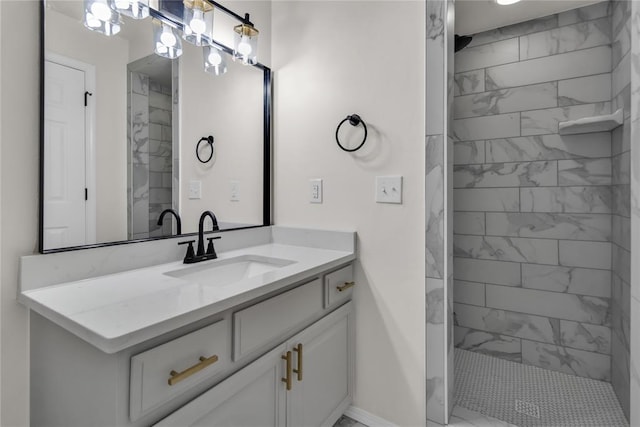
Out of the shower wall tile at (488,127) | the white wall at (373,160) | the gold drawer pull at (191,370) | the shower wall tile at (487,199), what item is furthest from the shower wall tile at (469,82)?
the gold drawer pull at (191,370)

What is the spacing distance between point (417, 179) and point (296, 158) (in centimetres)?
67

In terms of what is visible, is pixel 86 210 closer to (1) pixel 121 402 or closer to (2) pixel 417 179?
(1) pixel 121 402

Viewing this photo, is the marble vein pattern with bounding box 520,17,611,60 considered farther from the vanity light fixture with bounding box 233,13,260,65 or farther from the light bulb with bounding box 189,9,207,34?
the light bulb with bounding box 189,9,207,34

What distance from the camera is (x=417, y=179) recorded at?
1.37 m

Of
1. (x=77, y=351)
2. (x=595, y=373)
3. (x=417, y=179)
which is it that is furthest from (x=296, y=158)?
(x=595, y=373)

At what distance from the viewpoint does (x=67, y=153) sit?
104 centimetres

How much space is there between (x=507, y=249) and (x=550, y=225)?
11.3 inches

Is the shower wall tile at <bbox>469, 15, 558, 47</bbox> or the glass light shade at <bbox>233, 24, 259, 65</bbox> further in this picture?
the shower wall tile at <bbox>469, 15, 558, 47</bbox>

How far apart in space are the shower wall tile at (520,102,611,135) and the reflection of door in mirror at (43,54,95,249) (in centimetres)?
233

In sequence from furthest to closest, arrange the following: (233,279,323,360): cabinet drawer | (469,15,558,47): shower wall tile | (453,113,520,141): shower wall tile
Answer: (453,113,520,141): shower wall tile < (469,15,558,47): shower wall tile < (233,279,323,360): cabinet drawer

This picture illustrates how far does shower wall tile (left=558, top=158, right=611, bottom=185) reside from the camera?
1834 mm

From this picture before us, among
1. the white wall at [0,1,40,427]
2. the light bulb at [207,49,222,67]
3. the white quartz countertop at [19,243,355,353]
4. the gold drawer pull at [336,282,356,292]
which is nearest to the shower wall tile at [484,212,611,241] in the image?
the gold drawer pull at [336,282,356,292]

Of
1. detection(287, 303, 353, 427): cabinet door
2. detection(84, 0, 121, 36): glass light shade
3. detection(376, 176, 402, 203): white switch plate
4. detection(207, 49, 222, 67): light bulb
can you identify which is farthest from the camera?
detection(207, 49, 222, 67): light bulb

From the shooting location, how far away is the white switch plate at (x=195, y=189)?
1.45m
